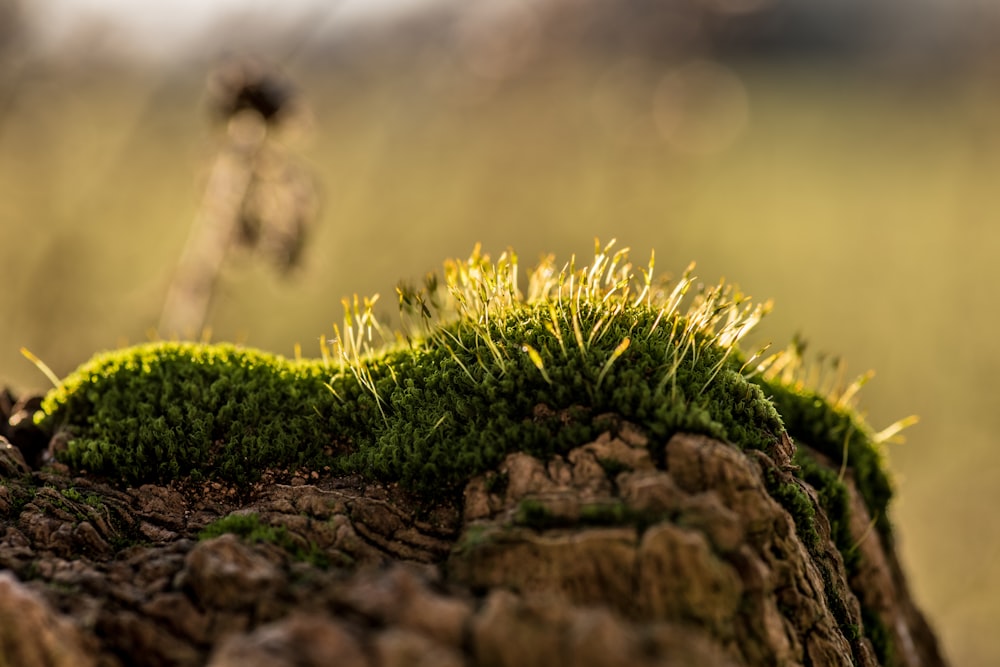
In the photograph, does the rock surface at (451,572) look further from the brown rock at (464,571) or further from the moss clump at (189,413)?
the moss clump at (189,413)

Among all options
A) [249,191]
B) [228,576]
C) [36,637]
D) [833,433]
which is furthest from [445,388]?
[249,191]

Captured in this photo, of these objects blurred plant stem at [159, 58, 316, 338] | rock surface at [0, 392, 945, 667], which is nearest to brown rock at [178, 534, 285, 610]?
rock surface at [0, 392, 945, 667]

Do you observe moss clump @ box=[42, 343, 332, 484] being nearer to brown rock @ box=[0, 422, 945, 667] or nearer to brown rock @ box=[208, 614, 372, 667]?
brown rock @ box=[0, 422, 945, 667]

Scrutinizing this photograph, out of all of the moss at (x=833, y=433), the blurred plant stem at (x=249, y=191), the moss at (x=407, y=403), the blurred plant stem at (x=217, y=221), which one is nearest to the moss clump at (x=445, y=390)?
the moss at (x=407, y=403)

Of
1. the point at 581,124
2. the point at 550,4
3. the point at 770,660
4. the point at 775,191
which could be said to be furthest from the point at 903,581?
the point at 775,191

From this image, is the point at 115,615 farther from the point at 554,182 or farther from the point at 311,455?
the point at 554,182

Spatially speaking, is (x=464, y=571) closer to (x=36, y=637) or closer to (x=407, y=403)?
(x=407, y=403)
